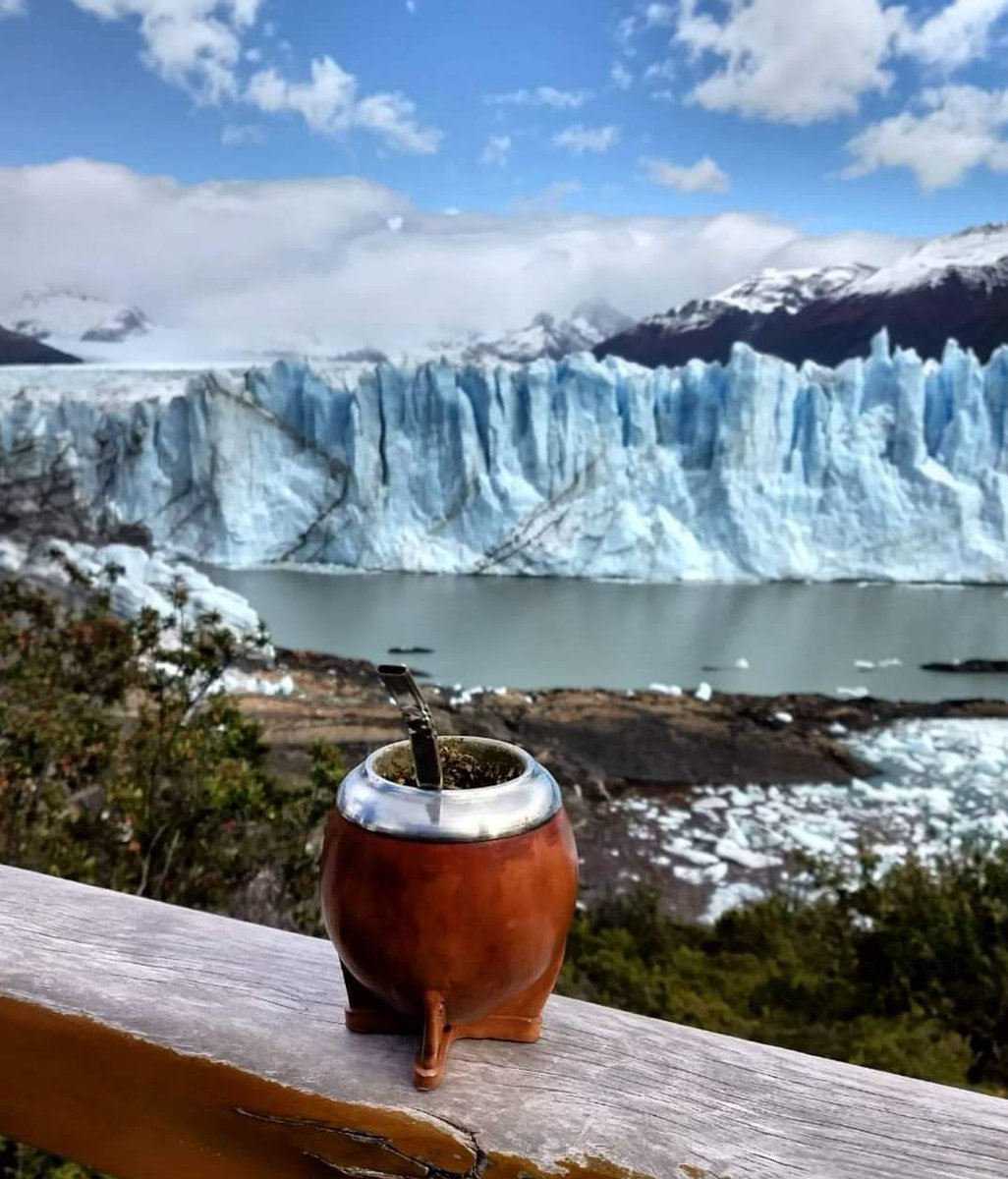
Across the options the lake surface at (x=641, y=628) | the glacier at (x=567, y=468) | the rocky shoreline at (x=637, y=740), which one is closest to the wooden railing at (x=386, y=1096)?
the rocky shoreline at (x=637, y=740)

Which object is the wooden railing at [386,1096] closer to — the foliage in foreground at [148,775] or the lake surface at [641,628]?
the foliage in foreground at [148,775]

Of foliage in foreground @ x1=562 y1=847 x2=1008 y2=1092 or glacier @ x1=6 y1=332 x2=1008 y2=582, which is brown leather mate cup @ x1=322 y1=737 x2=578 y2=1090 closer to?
foliage in foreground @ x1=562 y1=847 x2=1008 y2=1092

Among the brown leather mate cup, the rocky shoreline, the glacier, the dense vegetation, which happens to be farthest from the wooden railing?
the glacier

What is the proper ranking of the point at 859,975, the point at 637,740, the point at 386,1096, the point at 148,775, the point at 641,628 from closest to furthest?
the point at 386,1096 < the point at 148,775 < the point at 859,975 < the point at 637,740 < the point at 641,628

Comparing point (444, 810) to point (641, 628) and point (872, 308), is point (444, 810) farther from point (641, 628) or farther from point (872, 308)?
point (872, 308)

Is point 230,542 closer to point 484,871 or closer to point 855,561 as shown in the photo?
point 855,561

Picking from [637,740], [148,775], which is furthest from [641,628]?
[148,775]

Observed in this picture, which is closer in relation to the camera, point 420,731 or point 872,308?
point 420,731
